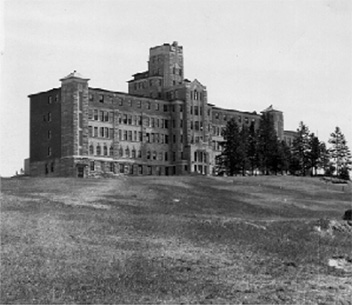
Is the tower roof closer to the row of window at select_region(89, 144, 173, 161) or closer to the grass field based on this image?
the row of window at select_region(89, 144, 173, 161)

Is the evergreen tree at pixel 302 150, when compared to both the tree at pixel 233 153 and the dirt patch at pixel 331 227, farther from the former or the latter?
the dirt patch at pixel 331 227

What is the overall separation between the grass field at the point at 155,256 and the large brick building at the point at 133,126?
6324 centimetres

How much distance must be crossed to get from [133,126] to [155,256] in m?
92.2

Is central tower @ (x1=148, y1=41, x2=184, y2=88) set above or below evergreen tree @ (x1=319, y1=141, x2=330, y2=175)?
above

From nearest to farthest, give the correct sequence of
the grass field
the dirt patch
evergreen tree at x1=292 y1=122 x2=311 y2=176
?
the grass field → the dirt patch → evergreen tree at x1=292 y1=122 x2=311 y2=176

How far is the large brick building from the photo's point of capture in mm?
→ 104875

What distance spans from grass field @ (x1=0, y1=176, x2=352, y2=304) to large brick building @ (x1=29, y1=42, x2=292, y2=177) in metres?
63.2

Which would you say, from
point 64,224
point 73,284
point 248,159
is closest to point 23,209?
point 64,224

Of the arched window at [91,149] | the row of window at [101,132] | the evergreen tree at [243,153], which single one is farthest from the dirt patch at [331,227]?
the row of window at [101,132]

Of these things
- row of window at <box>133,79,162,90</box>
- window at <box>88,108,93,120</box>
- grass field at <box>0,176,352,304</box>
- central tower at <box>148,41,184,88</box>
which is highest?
central tower at <box>148,41,184,88</box>

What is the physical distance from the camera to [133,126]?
380 feet

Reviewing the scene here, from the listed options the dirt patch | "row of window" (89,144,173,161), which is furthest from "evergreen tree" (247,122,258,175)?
the dirt patch

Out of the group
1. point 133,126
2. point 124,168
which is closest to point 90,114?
point 133,126

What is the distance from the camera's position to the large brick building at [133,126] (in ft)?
344
